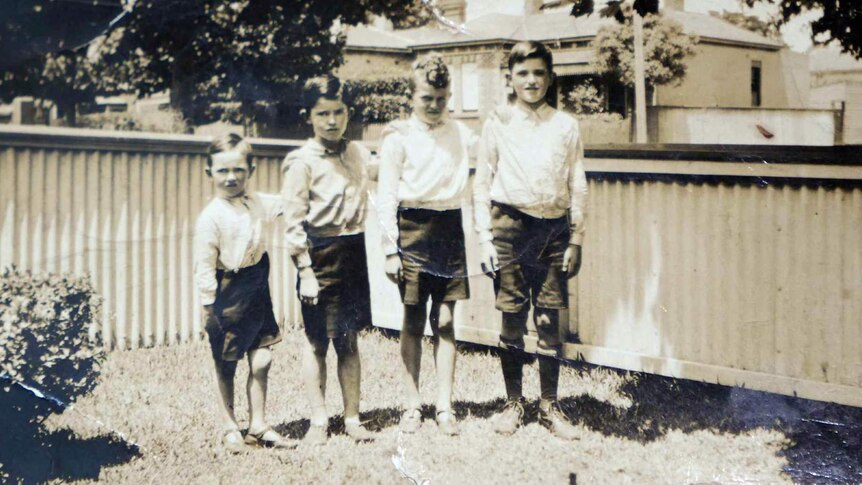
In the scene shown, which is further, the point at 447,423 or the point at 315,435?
the point at 447,423

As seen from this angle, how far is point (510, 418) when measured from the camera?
2957 mm

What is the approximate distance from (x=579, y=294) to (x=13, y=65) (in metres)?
2.53

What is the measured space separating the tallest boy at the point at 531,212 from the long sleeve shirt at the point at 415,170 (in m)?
0.16

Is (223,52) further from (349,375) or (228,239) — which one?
(349,375)

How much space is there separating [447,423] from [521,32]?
1.57 m

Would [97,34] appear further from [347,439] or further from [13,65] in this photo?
[347,439]

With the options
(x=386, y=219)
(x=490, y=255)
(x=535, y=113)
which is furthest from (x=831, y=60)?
(x=386, y=219)

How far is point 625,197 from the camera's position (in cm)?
327

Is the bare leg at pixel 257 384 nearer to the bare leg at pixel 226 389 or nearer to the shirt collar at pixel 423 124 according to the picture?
the bare leg at pixel 226 389

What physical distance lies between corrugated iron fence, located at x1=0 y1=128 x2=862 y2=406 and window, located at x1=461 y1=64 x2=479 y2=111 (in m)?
0.66

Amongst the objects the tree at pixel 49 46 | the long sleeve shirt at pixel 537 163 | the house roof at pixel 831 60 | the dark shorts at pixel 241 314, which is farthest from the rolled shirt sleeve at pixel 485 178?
the tree at pixel 49 46

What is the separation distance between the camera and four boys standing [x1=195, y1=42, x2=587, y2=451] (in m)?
2.64

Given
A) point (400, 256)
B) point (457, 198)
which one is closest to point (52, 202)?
point (400, 256)

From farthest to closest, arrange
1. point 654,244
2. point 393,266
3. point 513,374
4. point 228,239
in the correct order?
point 654,244
point 513,374
point 393,266
point 228,239
